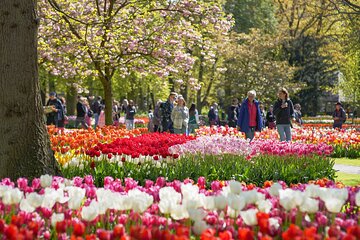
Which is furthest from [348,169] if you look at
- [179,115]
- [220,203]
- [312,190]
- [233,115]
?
[233,115]

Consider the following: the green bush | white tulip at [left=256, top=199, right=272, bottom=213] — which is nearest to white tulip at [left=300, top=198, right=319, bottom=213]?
white tulip at [left=256, top=199, right=272, bottom=213]

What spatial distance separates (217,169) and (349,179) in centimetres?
330

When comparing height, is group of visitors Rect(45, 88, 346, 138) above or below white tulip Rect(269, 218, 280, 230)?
above

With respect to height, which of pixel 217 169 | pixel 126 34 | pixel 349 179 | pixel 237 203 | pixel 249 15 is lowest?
pixel 349 179

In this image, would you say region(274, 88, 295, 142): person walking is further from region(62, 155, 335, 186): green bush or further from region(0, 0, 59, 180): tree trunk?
region(0, 0, 59, 180): tree trunk

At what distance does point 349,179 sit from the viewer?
10.6 metres

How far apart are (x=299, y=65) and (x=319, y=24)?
20.7 feet

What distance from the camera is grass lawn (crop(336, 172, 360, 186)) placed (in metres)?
10.0

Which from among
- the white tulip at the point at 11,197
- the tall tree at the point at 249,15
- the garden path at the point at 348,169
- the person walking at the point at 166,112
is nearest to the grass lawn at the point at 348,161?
the garden path at the point at 348,169

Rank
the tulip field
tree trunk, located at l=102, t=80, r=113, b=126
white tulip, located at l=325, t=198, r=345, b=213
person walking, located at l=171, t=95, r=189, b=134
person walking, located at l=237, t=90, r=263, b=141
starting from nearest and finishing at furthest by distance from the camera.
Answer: the tulip field
white tulip, located at l=325, t=198, r=345, b=213
person walking, located at l=237, t=90, r=263, b=141
person walking, located at l=171, t=95, r=189, b=134
tree trunk, located at l=102, t=80, r=113, b=126

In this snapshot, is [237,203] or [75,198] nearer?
[237,203]

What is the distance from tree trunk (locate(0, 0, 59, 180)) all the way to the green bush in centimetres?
139

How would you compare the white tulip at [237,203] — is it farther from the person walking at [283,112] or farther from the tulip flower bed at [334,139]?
the tulip flower bed at [334,139]

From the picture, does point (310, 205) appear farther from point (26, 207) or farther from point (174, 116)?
point (174, 116)
